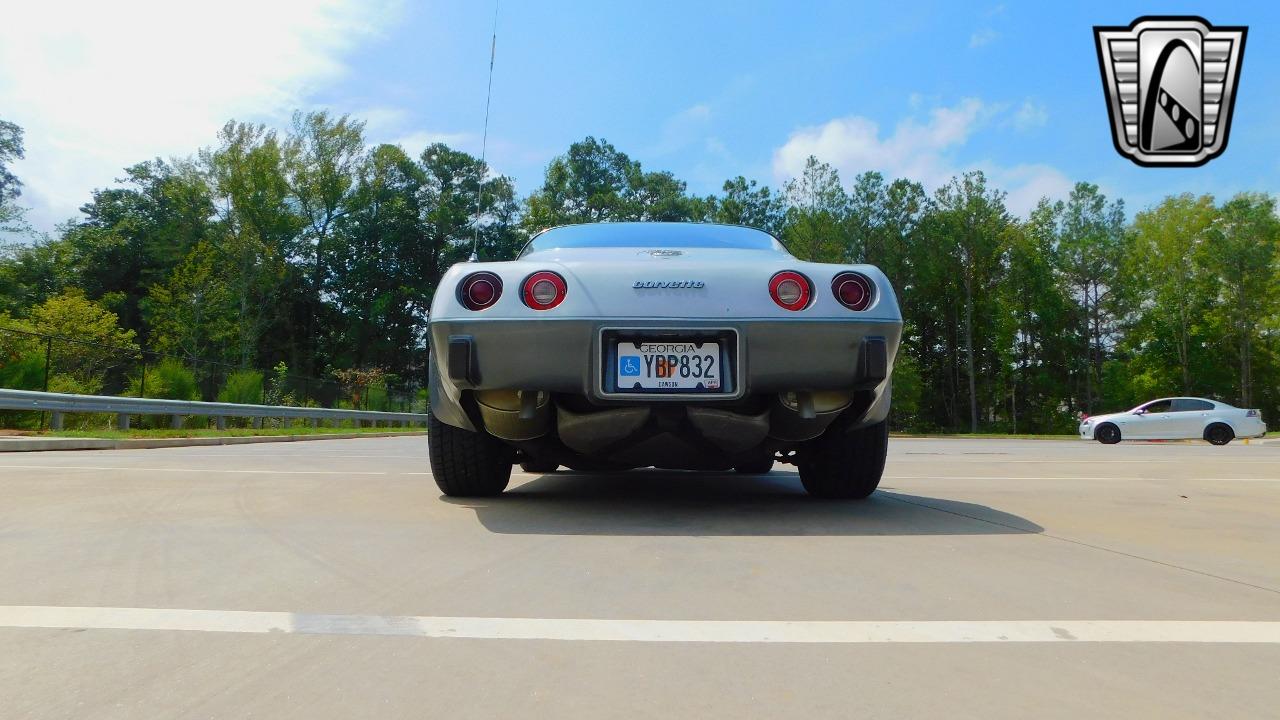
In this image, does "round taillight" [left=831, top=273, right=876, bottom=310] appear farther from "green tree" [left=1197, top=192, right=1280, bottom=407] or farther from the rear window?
"green tree" [left=1197, top=192, right=1280, bottom=407]

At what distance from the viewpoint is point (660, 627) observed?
6.64 feet

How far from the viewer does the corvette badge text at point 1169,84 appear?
661 cm

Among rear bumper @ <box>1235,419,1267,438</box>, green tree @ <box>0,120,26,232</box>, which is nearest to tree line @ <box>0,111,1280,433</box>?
green tree @ <box>0,120,26,232</box>

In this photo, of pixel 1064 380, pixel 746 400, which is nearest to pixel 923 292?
pixel 1064 380

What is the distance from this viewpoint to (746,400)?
376 cm

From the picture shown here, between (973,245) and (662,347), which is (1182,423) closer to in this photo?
(662,347)

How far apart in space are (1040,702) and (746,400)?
231cm

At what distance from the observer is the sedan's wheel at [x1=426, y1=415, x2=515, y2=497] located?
4.35 m

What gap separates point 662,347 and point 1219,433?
2206cm

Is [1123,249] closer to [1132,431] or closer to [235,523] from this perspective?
[1132,431]

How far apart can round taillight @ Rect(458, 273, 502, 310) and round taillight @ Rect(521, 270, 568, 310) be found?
0.13 meters

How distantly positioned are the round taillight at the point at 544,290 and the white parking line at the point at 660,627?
68.3 inches

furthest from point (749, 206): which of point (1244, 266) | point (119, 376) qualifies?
point (119, 376)

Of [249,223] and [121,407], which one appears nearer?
[121,407]
